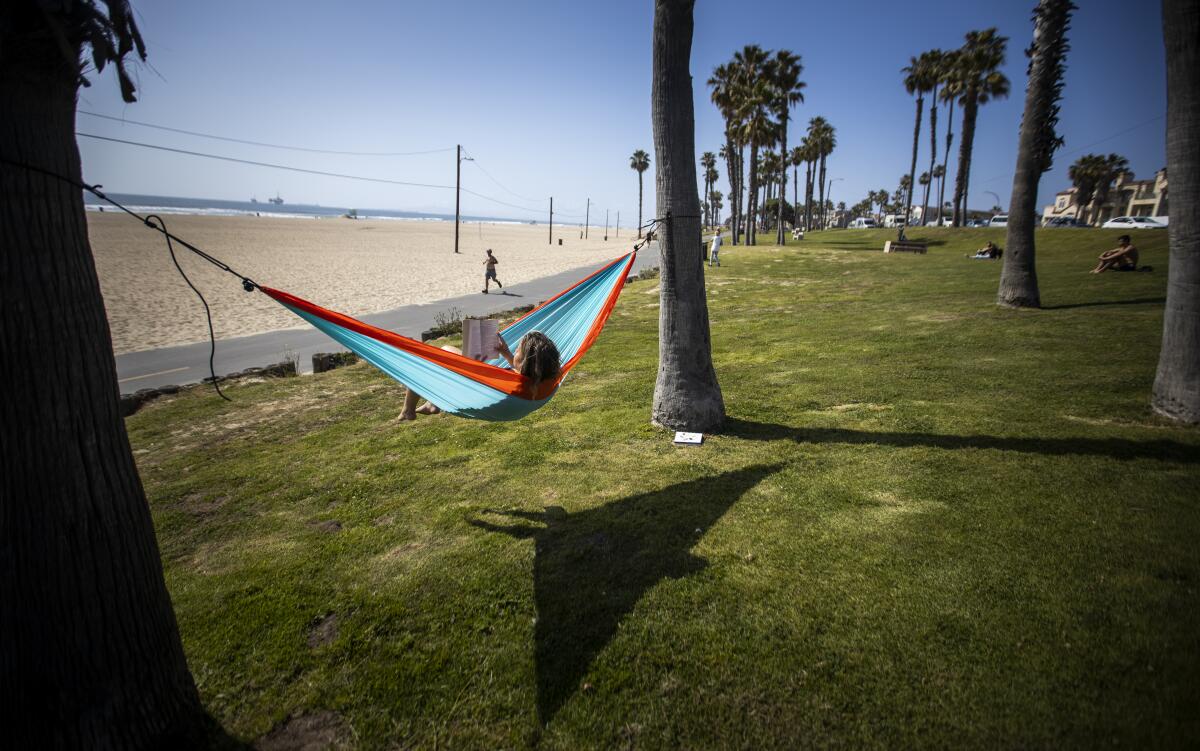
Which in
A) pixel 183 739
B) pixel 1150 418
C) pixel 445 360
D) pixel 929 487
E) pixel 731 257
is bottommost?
pixel 183 739

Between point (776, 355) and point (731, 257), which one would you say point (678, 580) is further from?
point (731, 257)

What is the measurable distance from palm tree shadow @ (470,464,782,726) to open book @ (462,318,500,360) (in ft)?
4.74

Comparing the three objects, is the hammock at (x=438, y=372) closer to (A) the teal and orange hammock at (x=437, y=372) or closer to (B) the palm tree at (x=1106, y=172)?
(A) the teal and orange hammock at (x=437, y=372)

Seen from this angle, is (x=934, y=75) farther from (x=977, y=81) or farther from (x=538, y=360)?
(x=538, y=360)

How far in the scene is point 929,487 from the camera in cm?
357

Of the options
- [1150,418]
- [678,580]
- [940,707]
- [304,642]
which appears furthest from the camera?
[1150,418]

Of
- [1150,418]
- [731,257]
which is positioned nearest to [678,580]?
[1150,418]

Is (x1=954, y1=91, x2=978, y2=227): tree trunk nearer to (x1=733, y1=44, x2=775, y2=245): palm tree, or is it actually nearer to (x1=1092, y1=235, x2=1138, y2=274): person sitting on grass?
(x1=733, y1=44, x2=775, y2=245): palm tree

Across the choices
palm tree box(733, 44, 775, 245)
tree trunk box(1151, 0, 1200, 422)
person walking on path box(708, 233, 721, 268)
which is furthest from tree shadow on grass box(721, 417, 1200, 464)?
palm tree box(733, 44, 775, 245)

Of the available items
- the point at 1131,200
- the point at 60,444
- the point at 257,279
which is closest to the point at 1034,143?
the point at 60,444

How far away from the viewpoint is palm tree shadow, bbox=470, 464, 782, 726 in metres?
2.45

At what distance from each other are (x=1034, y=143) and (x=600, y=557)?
959cm

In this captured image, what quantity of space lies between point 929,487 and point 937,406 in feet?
5.67

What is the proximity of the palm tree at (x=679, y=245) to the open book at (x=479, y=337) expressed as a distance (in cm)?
149
